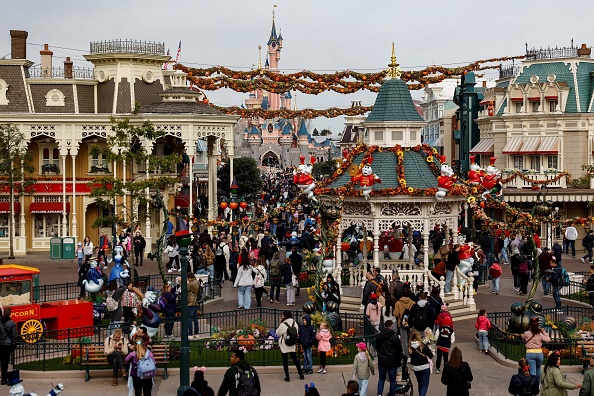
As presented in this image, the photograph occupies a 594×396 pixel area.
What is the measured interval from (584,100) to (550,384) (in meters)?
35.1

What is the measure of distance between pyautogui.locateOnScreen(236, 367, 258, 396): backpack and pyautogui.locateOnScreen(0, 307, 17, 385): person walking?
5.76 metres

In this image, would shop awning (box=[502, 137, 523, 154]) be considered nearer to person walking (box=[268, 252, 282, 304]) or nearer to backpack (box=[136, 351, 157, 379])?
person walking (box=[268, 252, 282, 304])

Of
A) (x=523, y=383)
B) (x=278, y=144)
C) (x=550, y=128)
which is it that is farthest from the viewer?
(x=278, y=144)

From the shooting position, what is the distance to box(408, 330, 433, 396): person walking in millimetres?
17750

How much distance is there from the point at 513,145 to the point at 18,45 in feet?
79.6

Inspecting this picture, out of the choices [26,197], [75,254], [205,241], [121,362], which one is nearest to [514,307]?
[121,362]

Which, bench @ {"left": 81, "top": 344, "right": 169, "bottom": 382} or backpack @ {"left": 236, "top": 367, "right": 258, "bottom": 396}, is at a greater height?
backpack @ {"left": 236, "top": 367, "right": 258, "bottom": 396}

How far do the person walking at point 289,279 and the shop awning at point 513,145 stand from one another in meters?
24.9

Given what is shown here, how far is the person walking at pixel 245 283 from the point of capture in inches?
1049

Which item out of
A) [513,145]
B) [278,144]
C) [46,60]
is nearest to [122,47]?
[46,60]

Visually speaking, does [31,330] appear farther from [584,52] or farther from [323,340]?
[584,52]

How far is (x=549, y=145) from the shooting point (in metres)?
48.7

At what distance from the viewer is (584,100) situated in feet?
160

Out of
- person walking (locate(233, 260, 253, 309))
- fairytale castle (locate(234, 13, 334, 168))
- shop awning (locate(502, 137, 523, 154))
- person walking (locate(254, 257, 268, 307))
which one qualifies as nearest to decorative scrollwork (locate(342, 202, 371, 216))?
person walking (locate(254, 257, 268, 307))
